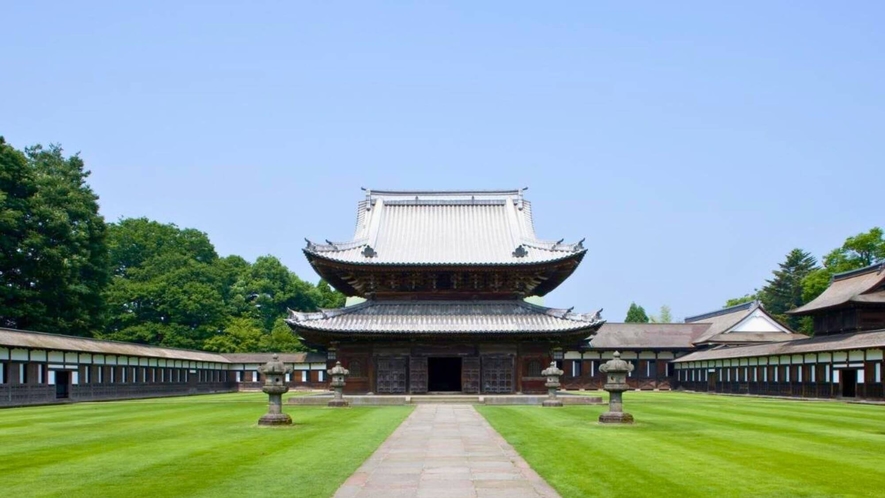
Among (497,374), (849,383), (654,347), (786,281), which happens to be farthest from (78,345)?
(786,281)

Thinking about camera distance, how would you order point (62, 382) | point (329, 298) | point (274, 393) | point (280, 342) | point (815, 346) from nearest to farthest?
1. point (274, 393)
2. point (62, 382)
3. point (815, 346)
4. point (280, 342)
5. point (329, 298)

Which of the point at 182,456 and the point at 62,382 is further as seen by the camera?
the point at 62,382

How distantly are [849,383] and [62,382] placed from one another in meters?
46.0

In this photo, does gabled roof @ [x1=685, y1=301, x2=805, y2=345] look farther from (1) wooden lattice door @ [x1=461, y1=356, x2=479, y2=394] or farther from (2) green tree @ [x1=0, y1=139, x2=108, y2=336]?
(2) green tree @ [x1=0, y1=139, x2=108, y2=336]

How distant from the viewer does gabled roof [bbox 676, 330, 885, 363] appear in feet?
155

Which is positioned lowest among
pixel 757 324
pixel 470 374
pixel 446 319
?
pixel 470 374

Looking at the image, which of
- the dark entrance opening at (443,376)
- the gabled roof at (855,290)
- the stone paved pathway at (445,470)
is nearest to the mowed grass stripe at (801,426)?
the stone paved pathway at (445,470)

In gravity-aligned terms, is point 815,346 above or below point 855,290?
below

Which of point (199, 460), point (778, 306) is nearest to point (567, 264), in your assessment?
point (199, 460)

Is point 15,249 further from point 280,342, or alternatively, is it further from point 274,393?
point 274,393

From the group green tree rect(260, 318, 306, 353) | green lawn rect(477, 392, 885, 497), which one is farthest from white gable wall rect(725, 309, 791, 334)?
green lawn rect(477, 392, 885, 497)

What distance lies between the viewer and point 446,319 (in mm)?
47375

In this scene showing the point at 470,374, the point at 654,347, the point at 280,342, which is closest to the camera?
the point at 470,374

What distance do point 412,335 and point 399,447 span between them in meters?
26.7
